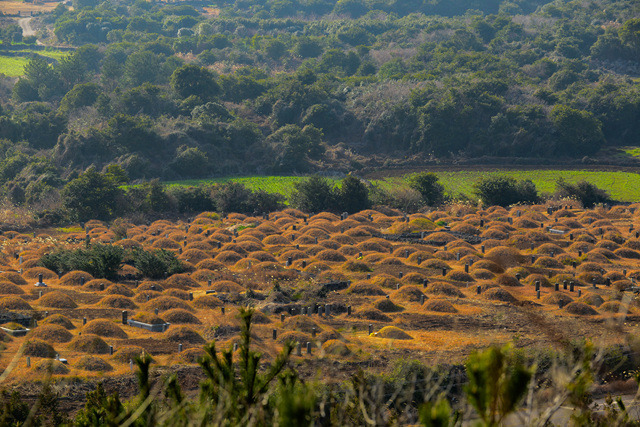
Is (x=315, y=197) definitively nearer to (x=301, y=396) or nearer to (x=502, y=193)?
(x=502, y=193)

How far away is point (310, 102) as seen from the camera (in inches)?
3455

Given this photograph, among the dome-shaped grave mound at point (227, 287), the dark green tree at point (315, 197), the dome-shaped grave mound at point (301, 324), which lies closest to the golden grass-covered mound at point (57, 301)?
the dome-shaped grave mound at point (227, 287)

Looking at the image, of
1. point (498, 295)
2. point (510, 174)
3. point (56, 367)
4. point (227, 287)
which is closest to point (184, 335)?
point (56, 367)

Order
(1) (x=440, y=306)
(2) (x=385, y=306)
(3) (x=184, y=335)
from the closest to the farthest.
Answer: (3) (x=184, y=335) < (2) (x=385, y=306) < (1) (x=440, y=306)

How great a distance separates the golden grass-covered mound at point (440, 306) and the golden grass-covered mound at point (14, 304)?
54.5 feet

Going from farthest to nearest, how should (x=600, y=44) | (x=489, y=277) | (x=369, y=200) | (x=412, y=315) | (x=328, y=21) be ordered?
(x=328, y=21)
(x=600, y=44)
(x=369, y=200)
(x=489, y=277)
(x=412, y=315)

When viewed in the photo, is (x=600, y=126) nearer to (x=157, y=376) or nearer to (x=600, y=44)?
(x=600, y=44)

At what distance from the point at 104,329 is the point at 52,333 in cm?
185

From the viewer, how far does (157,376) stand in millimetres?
24672

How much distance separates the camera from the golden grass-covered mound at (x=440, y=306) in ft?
112

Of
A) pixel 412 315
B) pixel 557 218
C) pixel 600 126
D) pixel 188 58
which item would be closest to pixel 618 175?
pixel 600 126

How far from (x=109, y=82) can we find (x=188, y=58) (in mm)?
19401

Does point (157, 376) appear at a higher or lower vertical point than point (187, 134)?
lower

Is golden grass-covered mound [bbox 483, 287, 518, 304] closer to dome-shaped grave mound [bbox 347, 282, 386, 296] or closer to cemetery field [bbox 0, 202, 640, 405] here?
cemetery field [bbox 0, 202, 640, 405]
